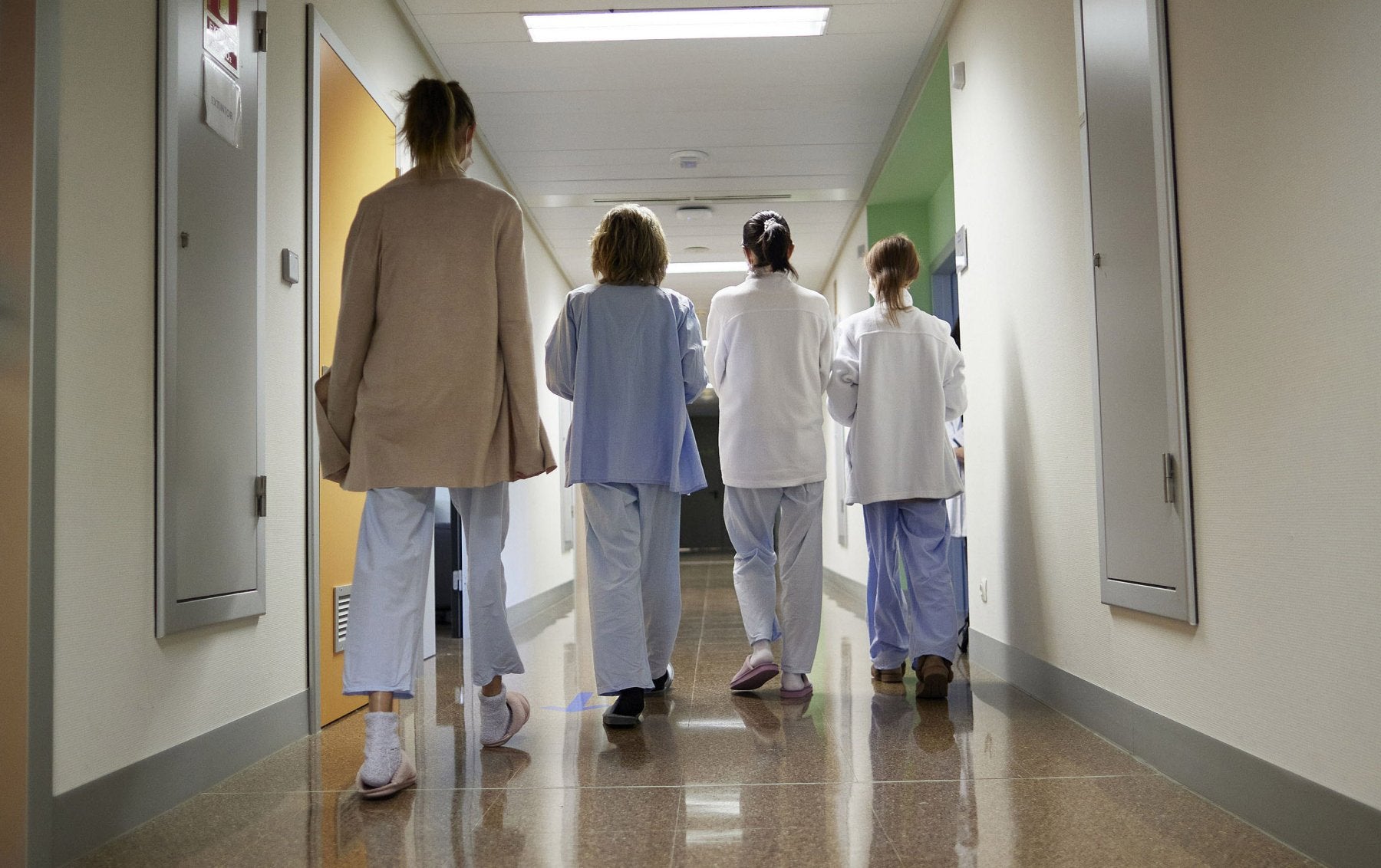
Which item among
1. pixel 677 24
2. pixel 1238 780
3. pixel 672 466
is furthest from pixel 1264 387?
pixel 677 24

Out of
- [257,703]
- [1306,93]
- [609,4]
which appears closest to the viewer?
[1306,93]

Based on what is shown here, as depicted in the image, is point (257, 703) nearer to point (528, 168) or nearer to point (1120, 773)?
point (1120, 773)

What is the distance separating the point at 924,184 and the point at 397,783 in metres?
5.18

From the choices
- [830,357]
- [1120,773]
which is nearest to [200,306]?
[830,357]

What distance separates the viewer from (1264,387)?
1.91m

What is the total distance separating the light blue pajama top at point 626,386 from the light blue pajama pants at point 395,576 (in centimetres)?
53

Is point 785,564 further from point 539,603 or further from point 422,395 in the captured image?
point 539,603

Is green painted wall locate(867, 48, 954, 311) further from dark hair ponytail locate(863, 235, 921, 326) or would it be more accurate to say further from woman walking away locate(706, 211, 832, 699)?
woman walking away locate(706, 211, 832, 699)

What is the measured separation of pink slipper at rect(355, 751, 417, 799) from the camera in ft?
7.34

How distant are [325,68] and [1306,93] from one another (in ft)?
9.05

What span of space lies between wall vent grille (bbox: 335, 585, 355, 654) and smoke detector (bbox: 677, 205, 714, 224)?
4.54 metres

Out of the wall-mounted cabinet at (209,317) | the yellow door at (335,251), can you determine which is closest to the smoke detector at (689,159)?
the yellow door at (335,251)

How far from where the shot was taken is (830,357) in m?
3.68

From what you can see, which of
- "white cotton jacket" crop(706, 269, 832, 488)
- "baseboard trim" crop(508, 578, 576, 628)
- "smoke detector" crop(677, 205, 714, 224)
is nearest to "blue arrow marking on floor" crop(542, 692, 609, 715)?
"white cotton jacket" crop(706, 269, 832, 488)
